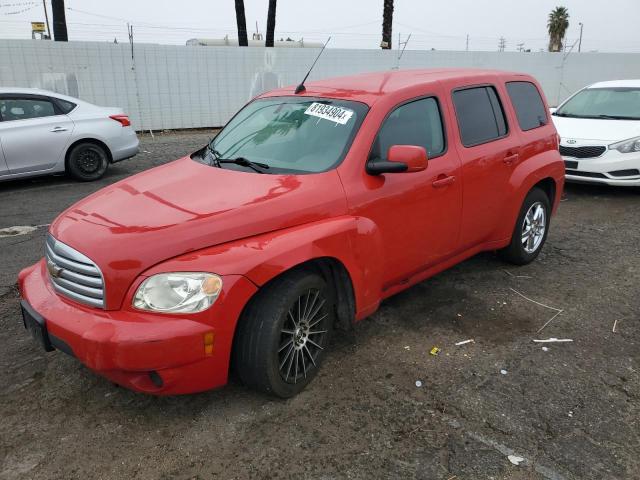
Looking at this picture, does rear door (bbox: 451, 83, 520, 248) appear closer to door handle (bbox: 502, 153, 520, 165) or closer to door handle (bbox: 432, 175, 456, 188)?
door handle (bbox: 502, 153, 520, 165)

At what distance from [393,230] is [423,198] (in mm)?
364

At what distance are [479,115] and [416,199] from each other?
3.83ft

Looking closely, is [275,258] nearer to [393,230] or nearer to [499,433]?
[393,230]

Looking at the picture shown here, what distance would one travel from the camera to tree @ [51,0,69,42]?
14.7 meters

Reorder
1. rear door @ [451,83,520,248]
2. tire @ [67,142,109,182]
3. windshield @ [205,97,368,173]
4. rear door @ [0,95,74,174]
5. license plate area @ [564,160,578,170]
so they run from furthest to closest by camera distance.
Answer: tire @ [67,142,109,182] → rear door @ [0,95,74,174] → license plate area @ [564,160,578,170] → rear door @ [451,83,520,248] → windshield @ [205,97,368,173]

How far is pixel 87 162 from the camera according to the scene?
864 centimetres

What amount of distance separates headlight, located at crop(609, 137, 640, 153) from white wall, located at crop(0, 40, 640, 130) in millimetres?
11186

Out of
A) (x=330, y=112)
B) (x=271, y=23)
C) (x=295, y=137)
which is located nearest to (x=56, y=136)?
(x=295, y=137)

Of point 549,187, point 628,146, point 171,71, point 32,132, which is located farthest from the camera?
point 171,71

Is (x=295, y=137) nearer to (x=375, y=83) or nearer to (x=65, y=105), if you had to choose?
(x=375, y=83)

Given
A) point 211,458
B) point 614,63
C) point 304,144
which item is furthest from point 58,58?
point 614,63

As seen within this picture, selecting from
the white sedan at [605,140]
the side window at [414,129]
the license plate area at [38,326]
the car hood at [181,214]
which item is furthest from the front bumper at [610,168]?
the license plate area at [38,326]

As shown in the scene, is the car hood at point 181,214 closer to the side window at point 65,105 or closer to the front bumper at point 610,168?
the front bumper at point 610,168

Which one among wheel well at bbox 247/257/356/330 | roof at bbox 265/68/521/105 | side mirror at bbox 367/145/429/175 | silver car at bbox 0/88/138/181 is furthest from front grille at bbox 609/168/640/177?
silver car at bbox 0/88/138/181
